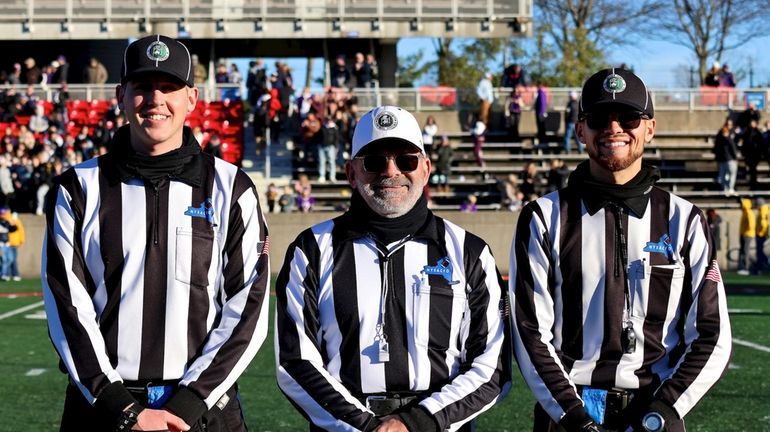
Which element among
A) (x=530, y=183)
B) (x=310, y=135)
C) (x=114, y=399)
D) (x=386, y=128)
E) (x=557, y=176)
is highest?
(x=386, y=128)

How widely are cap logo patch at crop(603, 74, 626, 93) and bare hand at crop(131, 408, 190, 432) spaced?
5.88ft

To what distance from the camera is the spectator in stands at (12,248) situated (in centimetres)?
2138

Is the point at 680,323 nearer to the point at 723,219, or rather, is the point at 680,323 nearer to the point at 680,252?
the point at 680,252

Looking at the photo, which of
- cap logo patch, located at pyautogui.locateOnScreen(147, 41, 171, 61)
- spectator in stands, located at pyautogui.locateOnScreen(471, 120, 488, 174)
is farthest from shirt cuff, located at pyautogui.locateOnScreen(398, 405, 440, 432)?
spectator in stands, located at pyautogui.locateOnScreen(471, 120, 488, 174)

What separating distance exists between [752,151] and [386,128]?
2274 cm

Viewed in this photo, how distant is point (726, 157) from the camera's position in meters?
25.4

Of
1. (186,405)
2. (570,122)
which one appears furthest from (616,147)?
(570,122)

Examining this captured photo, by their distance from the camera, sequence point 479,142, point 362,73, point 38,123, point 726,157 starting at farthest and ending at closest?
point 362,73, point 38,123, point 479,142, point 726,157

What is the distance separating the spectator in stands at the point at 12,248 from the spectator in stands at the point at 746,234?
41.0 feet

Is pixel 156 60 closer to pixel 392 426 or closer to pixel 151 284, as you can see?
pixel 151 284

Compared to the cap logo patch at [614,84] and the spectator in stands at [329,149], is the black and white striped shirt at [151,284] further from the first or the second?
the spectator in stands at [329,149]

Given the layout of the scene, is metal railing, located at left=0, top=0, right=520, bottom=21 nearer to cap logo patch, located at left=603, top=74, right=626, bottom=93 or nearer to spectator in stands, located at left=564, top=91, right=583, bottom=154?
spectator in stands, located at left=564, top=91, right=583, bottom=154

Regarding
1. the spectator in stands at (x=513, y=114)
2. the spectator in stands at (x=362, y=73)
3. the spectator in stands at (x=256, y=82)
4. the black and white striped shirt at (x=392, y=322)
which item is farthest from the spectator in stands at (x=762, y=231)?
the black and white striped shirt at (x=392, y=322)

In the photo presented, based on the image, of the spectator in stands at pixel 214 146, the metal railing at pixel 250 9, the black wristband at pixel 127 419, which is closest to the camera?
the black wristband at pixel 127 419
